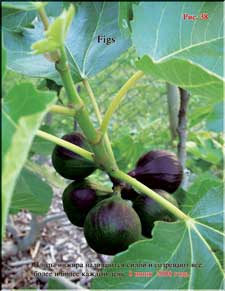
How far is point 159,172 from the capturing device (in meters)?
0.84

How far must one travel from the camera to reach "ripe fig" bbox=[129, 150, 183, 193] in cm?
84

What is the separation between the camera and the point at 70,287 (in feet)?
2.76

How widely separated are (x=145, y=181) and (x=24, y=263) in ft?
4.85

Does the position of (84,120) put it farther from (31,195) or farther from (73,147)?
(31,195)

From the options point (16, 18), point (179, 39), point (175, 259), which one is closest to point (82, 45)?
point (16, 18)

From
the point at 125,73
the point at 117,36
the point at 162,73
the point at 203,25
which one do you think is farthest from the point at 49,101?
the point at 125,73

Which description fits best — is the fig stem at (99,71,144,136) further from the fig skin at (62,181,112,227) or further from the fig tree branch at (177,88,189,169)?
the fig tree branch at (177,88,189,169)

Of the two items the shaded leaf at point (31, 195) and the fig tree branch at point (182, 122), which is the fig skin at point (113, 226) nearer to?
the shaded leaf at point (31, 195)

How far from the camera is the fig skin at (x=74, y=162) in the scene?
802 mm

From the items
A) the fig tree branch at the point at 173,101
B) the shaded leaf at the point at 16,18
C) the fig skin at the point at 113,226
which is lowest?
the fig tree branch at the point at 173,101

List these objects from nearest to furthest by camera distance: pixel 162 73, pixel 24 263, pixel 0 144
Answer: pixel 0 144 < pixel 162 73 < pixel 24 263

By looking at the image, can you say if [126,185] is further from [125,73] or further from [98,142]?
[125,73]

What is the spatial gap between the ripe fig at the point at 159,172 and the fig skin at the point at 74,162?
0.29ft

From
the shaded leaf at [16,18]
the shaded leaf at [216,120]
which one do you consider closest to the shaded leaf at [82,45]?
the shaded leaf at [16,18]
